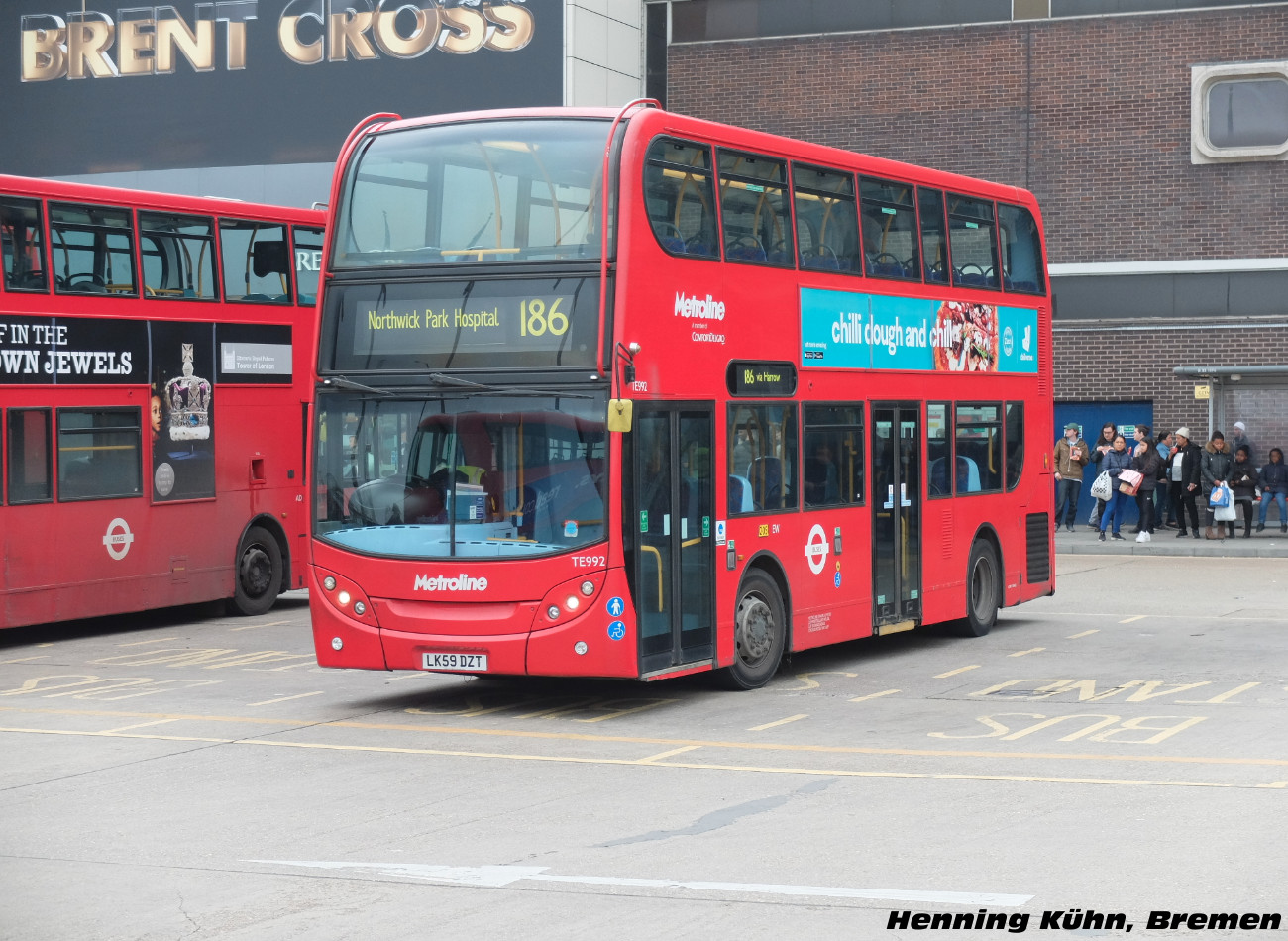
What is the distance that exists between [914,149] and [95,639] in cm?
1977

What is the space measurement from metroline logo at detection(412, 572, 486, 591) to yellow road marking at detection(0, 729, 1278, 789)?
1.28m

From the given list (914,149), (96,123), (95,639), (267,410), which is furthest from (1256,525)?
(96,123)

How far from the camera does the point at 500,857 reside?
7.80 m

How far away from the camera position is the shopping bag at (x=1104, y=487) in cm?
2955

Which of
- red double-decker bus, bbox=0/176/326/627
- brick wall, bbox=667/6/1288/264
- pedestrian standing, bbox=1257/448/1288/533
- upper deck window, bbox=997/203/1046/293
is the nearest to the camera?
red double-decker bus, bbox=0/176/326/627

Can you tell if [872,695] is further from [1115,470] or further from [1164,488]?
[1164,488]

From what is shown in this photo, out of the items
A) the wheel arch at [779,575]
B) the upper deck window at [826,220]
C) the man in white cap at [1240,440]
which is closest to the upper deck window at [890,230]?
→ the upper deck window at [826,220]

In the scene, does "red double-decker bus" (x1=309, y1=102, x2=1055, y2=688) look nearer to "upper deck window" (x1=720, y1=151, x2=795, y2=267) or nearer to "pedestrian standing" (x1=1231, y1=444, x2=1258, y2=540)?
"upper deck window" (x1=720, y1=151, x2=795, y2=267)

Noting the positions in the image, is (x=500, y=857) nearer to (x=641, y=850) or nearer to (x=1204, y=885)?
(x=641, y=850)

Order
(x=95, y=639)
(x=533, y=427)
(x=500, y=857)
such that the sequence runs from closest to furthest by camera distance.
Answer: (x=500, y=857) < (x=533, y=427) < (x=95, y=639)

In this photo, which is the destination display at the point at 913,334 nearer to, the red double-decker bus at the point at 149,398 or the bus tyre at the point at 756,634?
the bus tyre at the point at 756,634

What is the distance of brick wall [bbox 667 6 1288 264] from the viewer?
3067 centimetres

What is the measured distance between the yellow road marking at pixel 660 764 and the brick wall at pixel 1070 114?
23.0m

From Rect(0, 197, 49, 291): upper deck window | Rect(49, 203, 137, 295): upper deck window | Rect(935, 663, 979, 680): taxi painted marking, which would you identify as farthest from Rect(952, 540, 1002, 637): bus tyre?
Rect(0, 197, 49, 291): upper deck window
